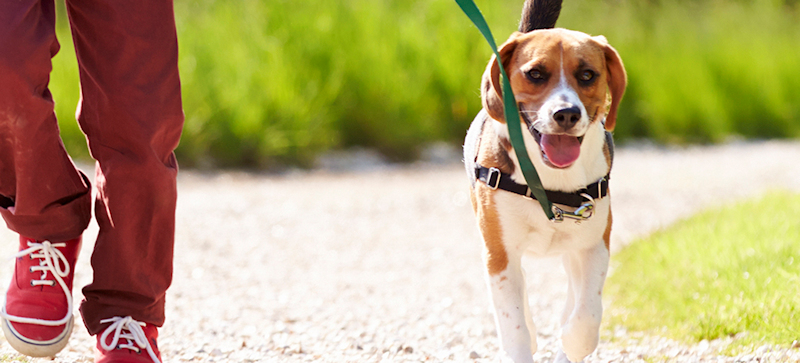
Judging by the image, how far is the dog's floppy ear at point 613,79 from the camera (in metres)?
2.38

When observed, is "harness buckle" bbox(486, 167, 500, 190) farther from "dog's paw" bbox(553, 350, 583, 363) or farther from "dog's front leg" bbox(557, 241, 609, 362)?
"dog's paw" bbox(553, 350, 583, 363)

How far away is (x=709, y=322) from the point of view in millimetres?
3229

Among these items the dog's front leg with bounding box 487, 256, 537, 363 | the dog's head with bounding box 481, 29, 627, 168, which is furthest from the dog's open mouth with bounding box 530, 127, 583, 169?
the dog's front leg with bounding box 487, 256, 537, 363

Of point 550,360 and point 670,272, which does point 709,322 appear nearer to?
point 550,360

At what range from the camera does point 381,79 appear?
973 centimetres

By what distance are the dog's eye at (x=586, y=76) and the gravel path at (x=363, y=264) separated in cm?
108

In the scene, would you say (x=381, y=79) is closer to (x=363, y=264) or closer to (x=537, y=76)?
(x=363, y=264)

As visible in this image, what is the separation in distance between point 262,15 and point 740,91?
23.5 feet

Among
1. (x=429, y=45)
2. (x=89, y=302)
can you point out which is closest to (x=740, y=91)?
(x=429, y=45)

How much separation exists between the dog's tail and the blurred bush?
652cm

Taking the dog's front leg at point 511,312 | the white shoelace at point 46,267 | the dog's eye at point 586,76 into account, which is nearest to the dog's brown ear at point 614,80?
the dog's eye at point 586,76

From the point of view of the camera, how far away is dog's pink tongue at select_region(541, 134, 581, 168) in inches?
88.0

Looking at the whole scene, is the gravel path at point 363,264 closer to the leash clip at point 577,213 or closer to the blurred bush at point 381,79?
the blurred bush at point 381,79

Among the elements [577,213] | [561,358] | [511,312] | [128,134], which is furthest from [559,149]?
[128,134]
